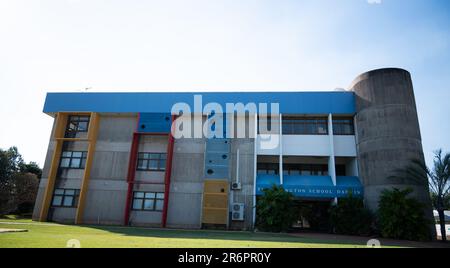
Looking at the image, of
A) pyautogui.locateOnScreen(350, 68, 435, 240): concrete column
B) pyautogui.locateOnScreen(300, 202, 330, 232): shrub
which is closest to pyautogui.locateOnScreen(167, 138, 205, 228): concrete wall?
pyautogui.locateOnScreen(300, 202, 330, 232): shrub

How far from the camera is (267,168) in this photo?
26891 mm

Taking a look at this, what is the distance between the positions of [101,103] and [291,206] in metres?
20.4

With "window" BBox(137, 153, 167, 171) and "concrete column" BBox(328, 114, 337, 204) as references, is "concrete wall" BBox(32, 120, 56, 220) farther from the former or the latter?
"concrete column" BBox(328, 114, 337, 204)

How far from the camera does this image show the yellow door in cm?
A: 2239

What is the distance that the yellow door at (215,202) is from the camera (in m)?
22.4

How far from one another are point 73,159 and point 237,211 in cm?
1688

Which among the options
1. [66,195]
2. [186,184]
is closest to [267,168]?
[186,184]

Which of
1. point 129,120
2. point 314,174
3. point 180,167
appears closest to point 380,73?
point 314,174

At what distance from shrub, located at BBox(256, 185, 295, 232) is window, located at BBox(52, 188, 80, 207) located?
56.4ft

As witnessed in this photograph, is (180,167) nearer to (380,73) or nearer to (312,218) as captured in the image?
(312,218)

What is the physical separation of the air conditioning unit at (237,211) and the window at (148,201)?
21.5ft

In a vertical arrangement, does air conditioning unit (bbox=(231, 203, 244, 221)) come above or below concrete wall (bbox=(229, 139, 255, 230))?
below

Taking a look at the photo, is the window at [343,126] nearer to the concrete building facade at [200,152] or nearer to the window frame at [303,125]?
the concrete building facade at [200,152]

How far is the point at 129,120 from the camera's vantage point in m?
26.3
